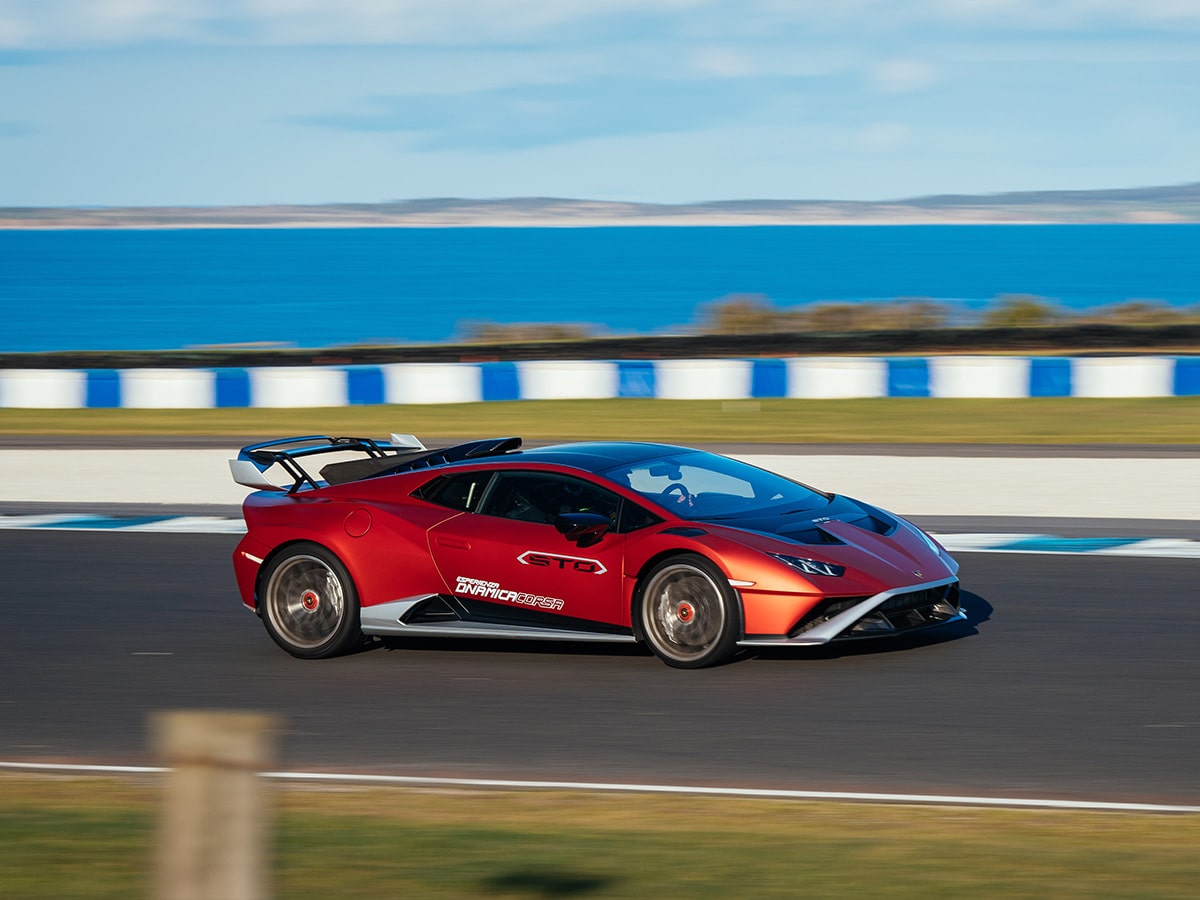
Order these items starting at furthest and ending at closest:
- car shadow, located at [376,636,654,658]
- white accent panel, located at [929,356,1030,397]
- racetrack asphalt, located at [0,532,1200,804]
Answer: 1. white accent panel, located at [929,356,1030,397]
2. car shadow, located at [376,636,654,658]
3. racetrack asphalt, located at [0,532,1200,804]

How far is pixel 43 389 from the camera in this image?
2648 cm

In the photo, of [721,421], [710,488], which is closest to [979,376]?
[721,421]

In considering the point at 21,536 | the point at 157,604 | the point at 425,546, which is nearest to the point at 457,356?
the point at 21,536

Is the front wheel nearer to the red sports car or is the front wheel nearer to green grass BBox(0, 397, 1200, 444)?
the red sports car

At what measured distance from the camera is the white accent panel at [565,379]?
25.4 metres

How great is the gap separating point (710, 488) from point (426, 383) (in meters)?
16.2

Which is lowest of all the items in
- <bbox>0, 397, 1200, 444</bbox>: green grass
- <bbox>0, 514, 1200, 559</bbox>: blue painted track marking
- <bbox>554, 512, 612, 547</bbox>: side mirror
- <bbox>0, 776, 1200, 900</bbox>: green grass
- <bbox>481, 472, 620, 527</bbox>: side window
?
<bbox>0, 776, 1200, 900</bbox>: green grass

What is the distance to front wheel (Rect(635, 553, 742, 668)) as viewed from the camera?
8.66 m

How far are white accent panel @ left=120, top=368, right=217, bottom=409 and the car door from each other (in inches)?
683

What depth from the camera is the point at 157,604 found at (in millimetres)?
11273

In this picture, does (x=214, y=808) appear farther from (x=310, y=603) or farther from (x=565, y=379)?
(x=565, y=379)

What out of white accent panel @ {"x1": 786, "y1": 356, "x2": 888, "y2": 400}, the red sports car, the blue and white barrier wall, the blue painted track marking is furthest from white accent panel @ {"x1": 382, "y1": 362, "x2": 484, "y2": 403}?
the red sports car

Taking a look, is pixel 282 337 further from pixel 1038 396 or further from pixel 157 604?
pixel 157 604

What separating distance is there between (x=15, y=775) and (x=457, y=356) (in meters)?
22.6
